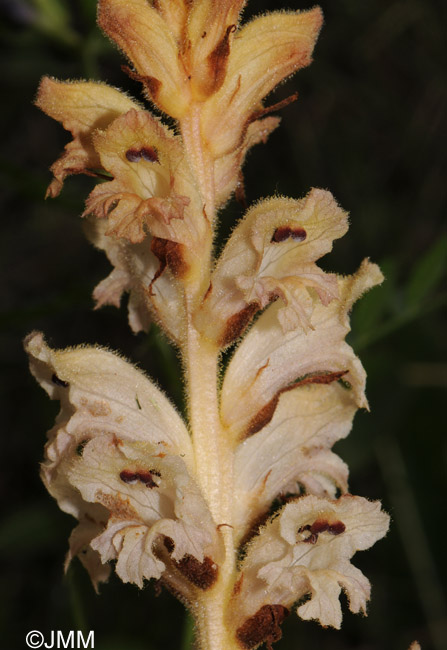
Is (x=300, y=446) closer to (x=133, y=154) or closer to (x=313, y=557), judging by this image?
(x=313, y=557)

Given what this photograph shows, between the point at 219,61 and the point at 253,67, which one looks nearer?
the point at 219,61

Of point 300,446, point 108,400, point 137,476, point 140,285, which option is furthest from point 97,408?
point 300,446

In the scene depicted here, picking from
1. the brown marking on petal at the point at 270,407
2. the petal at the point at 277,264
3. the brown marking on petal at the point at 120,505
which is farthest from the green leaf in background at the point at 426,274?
the brown marking on petal at the point at 120,505

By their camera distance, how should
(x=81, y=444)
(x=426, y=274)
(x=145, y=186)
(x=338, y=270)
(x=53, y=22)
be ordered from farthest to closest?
(x=338, y=270) → (x=53, y=22) → (x=426, y=274) → (x=81, y=444) → (x=145, y=186)

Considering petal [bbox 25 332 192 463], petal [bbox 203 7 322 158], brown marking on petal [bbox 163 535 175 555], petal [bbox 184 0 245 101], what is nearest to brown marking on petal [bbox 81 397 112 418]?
petal [bbox 25 332 192 463]

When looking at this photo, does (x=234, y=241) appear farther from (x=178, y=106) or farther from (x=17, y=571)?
(x=17, y=571)

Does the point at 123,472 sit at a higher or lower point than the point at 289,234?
lower
